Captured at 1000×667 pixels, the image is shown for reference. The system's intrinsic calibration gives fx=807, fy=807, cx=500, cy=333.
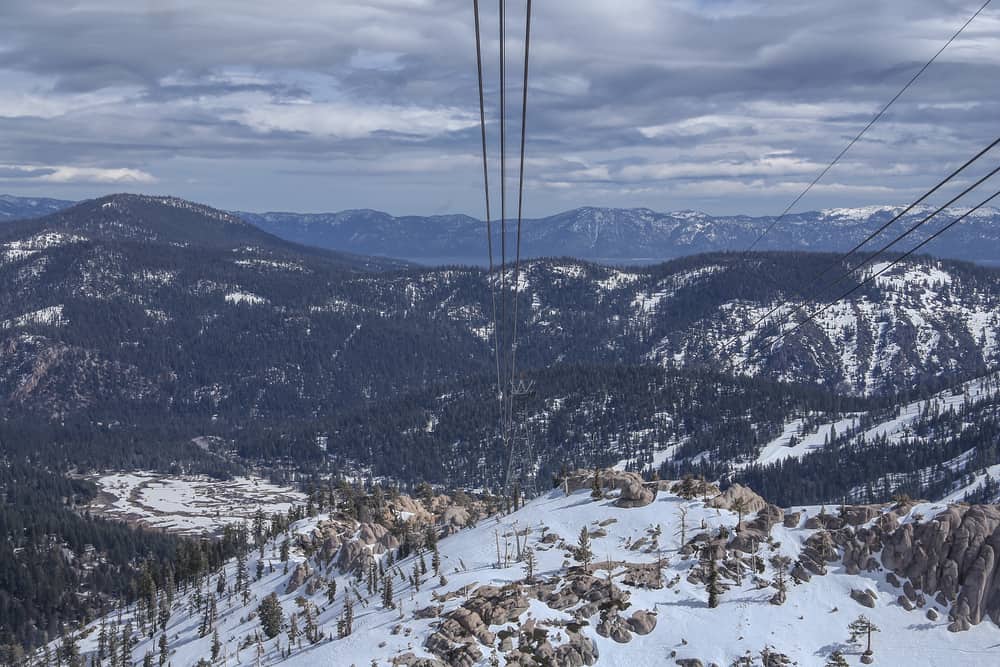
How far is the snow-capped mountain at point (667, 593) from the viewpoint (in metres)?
73.1

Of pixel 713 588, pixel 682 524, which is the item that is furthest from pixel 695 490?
pixel 713 588

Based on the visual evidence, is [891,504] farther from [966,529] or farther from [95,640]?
[95,640]

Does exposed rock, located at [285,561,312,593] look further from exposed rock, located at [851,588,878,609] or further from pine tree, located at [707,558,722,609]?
exposed rock, located at [851,588,878,609]

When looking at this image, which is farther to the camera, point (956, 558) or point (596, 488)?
point (596, 488)

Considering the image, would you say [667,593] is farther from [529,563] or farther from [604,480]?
[604,480]

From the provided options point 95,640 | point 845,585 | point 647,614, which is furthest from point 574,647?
point 95,640

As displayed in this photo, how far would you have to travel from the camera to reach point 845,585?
8006 centimetres

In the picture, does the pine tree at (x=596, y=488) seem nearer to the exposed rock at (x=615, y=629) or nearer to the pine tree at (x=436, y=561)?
the pine tree at (x=436, y=561)

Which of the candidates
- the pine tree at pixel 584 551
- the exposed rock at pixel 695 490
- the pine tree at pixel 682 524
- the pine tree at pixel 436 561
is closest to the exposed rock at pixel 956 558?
the pine tree at pixel 682 524

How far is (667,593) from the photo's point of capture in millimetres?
81750

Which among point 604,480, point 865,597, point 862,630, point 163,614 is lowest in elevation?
point 163,614

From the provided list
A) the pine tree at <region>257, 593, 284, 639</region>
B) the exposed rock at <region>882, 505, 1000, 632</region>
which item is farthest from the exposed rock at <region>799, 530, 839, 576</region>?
the pine tree at <region>257, 593, 284, 639</region>

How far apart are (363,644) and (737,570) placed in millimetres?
38628

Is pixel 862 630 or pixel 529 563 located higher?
pixel 529 563
